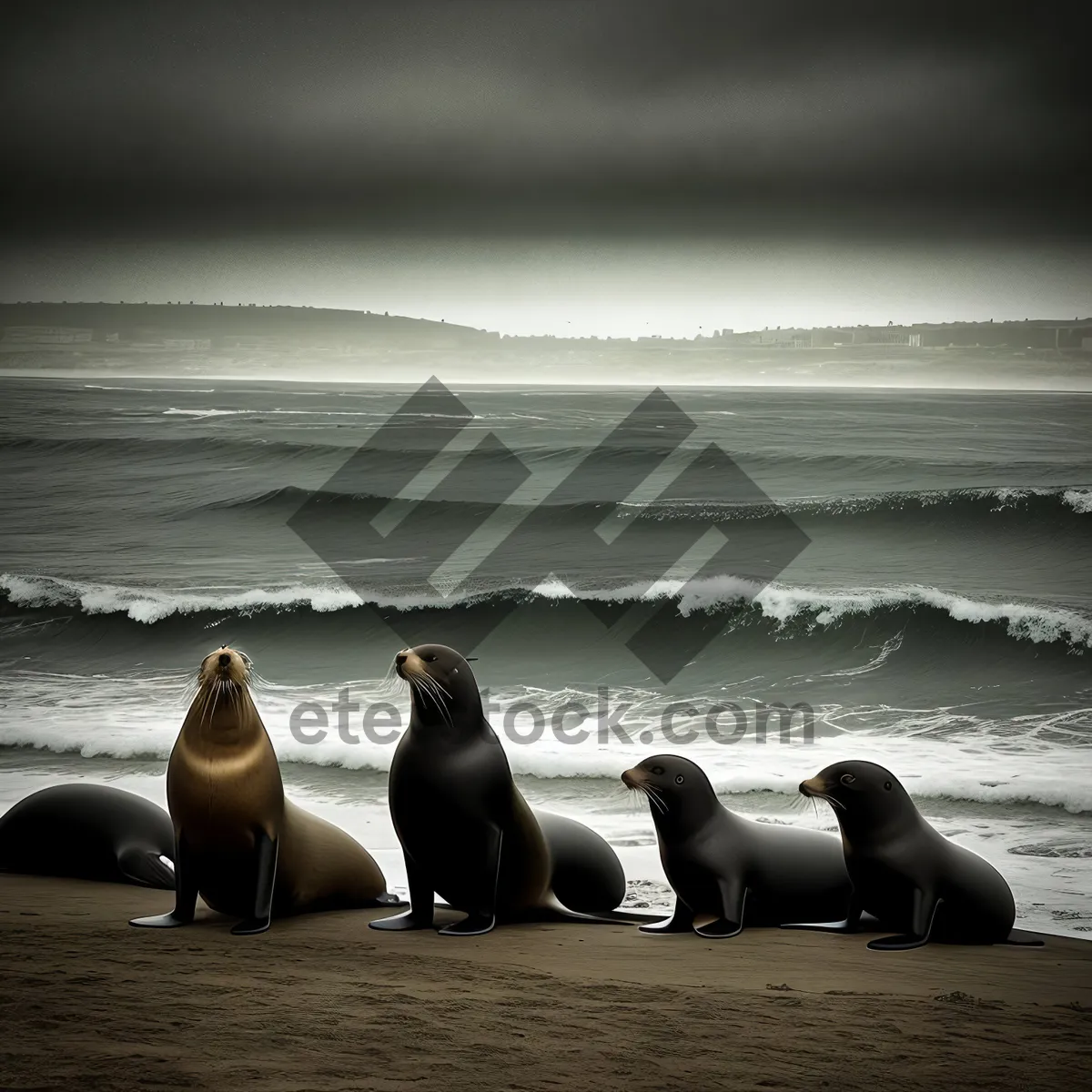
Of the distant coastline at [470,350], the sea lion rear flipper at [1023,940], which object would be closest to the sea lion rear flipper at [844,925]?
the sea lion rear flipper at [1023,940]

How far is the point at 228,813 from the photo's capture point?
324 cm

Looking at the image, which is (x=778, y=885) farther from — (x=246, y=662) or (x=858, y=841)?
(x=246, y=662)

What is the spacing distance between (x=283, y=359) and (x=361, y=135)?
3.52m

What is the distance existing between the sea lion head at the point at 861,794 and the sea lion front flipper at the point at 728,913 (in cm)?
35

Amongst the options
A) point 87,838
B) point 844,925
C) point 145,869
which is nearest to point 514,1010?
point 844,925

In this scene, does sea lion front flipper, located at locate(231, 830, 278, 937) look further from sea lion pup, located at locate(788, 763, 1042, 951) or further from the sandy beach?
sea lion pup, located at locate(788, 763, 1042, 951)

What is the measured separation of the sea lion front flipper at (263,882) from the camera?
3170 millimetres

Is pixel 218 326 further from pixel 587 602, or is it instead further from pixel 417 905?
pixel 417 905

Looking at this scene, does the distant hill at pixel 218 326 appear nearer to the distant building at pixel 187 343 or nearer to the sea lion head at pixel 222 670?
the distant building at pixel 187 343

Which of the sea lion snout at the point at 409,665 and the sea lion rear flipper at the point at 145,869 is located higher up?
the sea lion snout at the point at 409,665

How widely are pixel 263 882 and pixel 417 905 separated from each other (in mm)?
437

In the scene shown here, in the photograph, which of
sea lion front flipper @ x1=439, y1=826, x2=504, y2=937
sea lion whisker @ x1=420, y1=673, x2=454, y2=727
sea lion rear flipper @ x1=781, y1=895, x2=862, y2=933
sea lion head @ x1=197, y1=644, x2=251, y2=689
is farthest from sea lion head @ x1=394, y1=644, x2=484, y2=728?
sea lion rear flipper @ x1=781, y1=895, x2=862, y2=933

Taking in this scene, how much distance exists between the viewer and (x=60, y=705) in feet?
25.8

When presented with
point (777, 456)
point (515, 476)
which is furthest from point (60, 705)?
point (777, 456)
